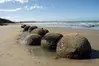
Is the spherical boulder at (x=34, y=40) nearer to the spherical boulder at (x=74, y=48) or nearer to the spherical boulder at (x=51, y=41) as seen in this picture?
→ the spherical boulder at (x=51, y=41)

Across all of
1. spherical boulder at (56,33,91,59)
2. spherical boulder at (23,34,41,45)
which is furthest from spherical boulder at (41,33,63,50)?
spherical boulder at (23,34,41,45)

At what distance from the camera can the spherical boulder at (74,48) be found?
7573mm

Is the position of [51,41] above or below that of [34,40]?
above

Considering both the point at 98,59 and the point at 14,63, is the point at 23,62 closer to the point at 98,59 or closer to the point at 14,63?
the point at 14,63

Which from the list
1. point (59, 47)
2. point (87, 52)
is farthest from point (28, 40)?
point (87, 52)

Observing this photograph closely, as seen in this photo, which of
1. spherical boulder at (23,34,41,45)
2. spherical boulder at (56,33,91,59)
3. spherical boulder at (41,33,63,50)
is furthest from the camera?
spherical boulder at (23,34,41,45)

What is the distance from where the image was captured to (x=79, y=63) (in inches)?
271

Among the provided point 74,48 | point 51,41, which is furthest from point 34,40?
point 74,48

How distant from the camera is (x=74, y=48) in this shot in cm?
755

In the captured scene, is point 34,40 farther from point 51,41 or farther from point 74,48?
point 74,48

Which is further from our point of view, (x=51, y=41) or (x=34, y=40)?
(x=34, y=40)

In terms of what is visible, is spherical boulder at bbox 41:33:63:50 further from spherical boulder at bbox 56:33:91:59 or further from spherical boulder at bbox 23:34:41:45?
spherical boulder at bbox 23:34:41:45

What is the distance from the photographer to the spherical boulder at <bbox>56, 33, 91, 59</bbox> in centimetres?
757

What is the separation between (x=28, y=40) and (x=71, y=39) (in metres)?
4.23
